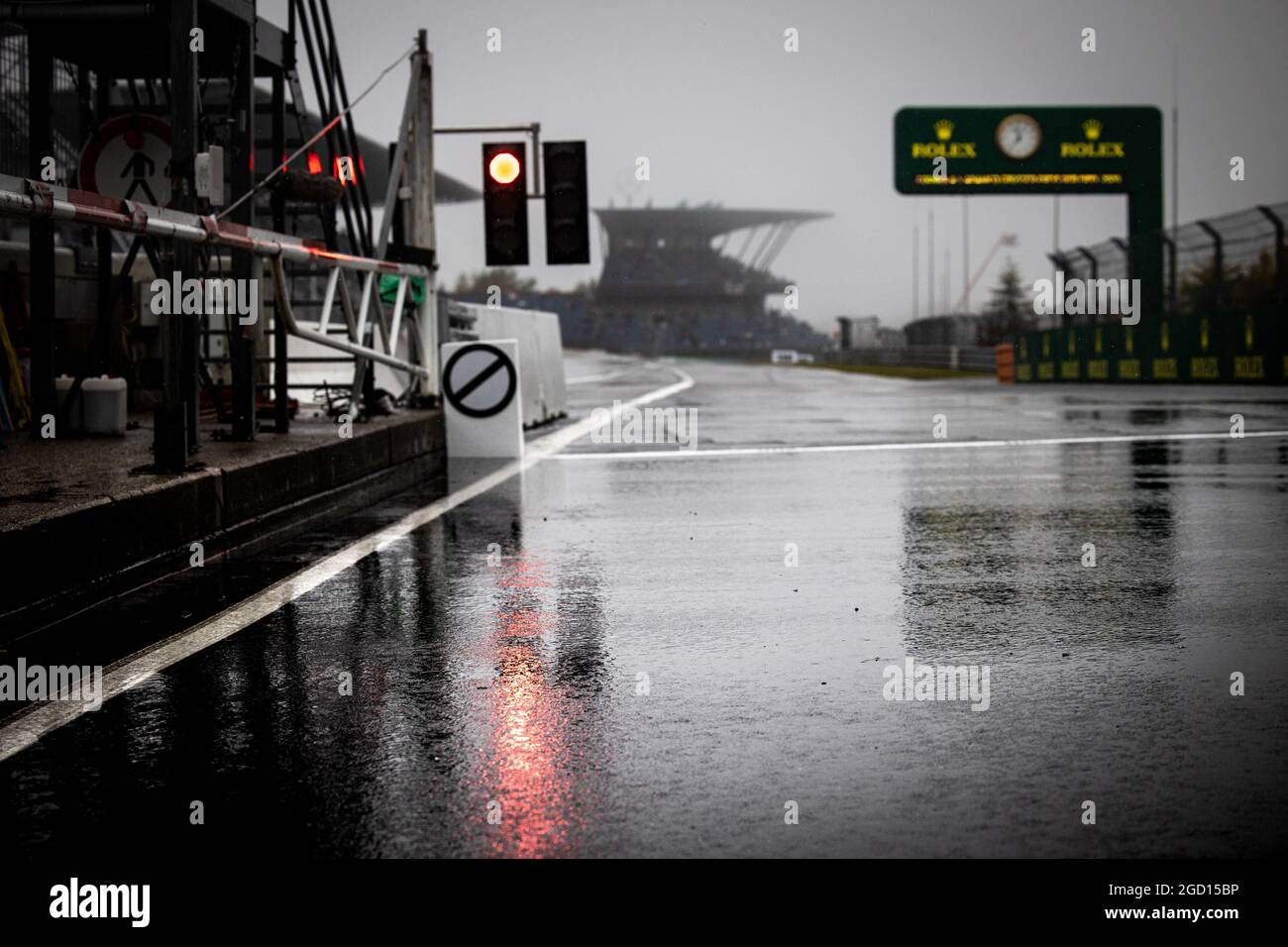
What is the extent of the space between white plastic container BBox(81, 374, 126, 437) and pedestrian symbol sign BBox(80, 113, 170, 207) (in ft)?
4.34

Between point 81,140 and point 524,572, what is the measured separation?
33.3 feet

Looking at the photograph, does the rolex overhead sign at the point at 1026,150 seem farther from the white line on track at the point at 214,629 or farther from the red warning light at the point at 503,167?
the white line on track at the point at 214,629

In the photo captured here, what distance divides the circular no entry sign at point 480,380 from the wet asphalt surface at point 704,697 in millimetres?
4729

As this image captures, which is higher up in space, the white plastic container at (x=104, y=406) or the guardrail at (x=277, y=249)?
the guardrail at (x=277, y=249)

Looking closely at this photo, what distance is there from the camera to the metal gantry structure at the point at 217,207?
8797 millimetres

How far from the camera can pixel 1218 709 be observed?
15.0 feet

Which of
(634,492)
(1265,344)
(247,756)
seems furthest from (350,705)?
(1265,344)

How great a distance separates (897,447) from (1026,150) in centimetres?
3382

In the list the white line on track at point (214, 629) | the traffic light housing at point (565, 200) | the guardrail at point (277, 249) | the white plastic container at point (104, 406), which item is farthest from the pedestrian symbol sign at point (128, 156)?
the traffic light housing at point (565, 200)

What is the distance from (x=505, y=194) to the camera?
20.2m

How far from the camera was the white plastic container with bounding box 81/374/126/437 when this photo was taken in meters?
11.7

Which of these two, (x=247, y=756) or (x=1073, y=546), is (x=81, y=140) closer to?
(x=1073, y=546)

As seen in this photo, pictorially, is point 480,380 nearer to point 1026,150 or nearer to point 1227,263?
point 1227,263

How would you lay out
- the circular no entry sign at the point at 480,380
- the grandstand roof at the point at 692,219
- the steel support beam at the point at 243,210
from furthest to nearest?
1. the grandstand roof at the point at 692,219
2. the circular no entry sign at the point at 480,380
3. the steel support beam at the point at 243,210
